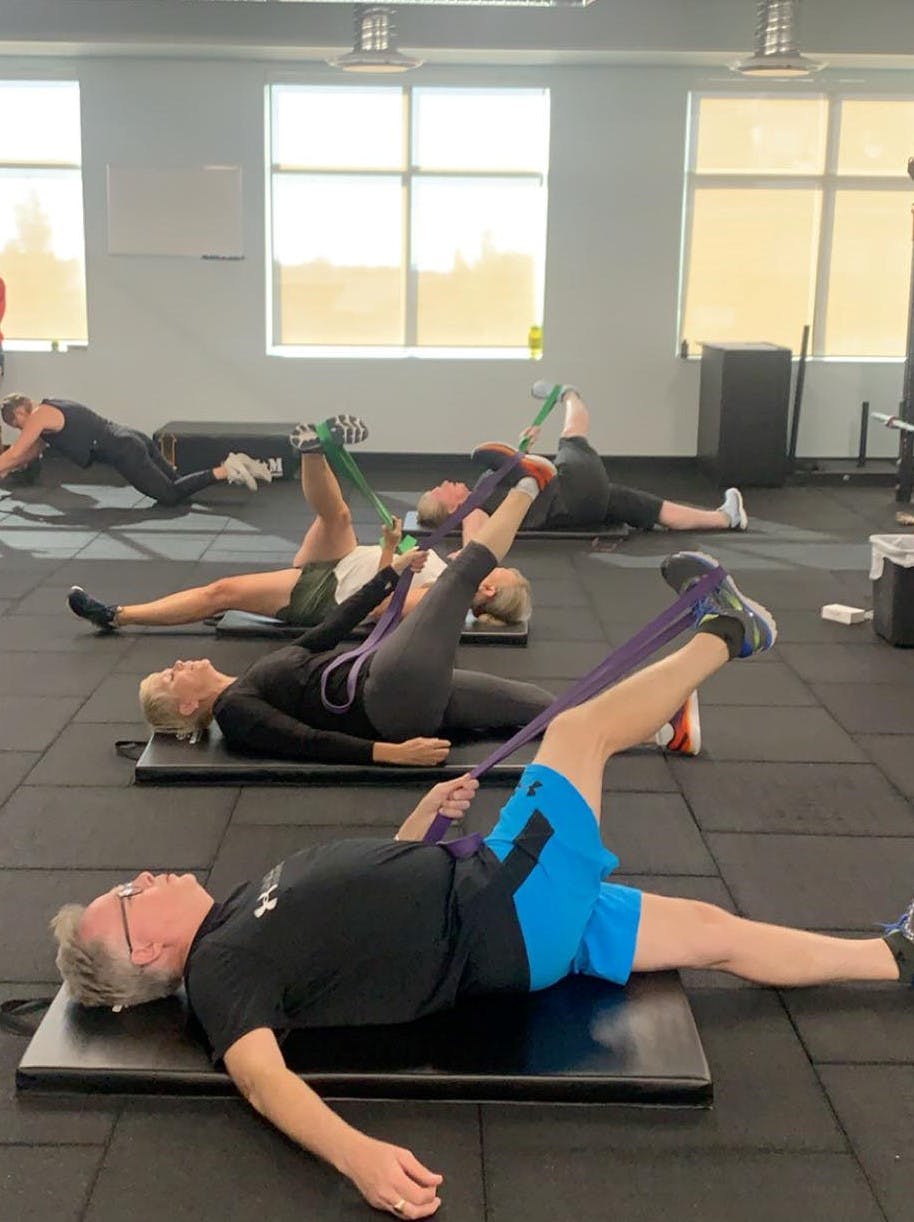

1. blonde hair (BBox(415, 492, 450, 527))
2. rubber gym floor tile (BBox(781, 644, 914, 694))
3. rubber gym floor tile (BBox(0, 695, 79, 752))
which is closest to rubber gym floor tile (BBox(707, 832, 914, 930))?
rubber gym floor tile (BBox(781, 644, 914, 694))

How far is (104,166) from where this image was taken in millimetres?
8523

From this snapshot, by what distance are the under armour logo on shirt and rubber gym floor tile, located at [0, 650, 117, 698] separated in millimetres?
2187

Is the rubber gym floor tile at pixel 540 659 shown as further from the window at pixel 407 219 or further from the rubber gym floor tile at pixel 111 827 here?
the window at pixel 407 219

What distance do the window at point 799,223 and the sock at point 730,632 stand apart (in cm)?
658

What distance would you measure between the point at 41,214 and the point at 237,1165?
26.9 feet

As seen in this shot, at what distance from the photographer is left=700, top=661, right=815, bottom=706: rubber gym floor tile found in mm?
4203

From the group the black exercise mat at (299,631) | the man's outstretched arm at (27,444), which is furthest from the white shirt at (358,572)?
the man's outstretched arm at (27,444)

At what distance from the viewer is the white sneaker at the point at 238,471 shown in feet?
24.8

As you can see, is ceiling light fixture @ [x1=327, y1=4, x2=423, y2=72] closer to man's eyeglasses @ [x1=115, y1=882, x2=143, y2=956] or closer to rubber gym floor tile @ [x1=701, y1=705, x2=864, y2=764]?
rubber gym floor tile @ [x1=701, y1=705, x2=864, y2=764]

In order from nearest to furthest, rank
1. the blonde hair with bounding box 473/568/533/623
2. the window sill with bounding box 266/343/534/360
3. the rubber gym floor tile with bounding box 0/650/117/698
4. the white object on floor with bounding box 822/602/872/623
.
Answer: the rubber gym floor tile with bounding box 0/650/117/698 → the blonde hair with bounding box 473/568/533/623 → the white object on floor with bounding box 822/602/872/623 → the window sill with bounding box 266/343/534/360

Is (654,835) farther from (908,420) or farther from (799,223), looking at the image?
(799,223)

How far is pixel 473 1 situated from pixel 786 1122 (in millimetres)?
5580

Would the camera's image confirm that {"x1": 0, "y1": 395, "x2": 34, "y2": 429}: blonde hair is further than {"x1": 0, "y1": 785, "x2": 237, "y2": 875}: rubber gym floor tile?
Yes

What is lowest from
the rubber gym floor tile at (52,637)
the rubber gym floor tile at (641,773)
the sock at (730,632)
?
the rubber gym floor tile at (641,773)
